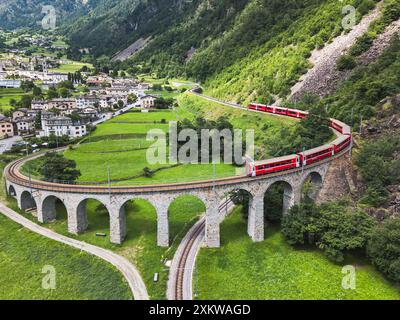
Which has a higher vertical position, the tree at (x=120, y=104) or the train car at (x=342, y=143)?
the tree at (x=120, y=104)

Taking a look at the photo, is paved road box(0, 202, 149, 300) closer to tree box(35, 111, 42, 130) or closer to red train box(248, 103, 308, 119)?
red train box(248, 103, 308, 119)

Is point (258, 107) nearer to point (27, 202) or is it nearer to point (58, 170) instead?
point (58, 170)

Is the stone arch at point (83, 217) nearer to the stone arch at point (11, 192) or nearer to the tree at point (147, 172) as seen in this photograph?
the tree at point (147, 172)

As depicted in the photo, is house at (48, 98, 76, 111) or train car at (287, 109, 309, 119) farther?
house at (48, 98, 76, 111)

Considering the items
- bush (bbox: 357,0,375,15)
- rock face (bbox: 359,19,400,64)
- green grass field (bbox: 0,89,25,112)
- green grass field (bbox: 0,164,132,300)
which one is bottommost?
green grass field (bbox: 0,164,132,300)

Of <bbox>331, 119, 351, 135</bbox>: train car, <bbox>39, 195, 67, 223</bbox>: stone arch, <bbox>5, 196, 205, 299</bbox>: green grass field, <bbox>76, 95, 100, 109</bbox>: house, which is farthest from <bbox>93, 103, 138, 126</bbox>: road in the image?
<bbox>331, 119, 351, 135</bbox>: train car

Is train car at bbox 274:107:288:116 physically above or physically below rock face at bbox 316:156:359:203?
above

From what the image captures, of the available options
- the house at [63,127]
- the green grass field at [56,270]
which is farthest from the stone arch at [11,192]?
the house at [63,127]
